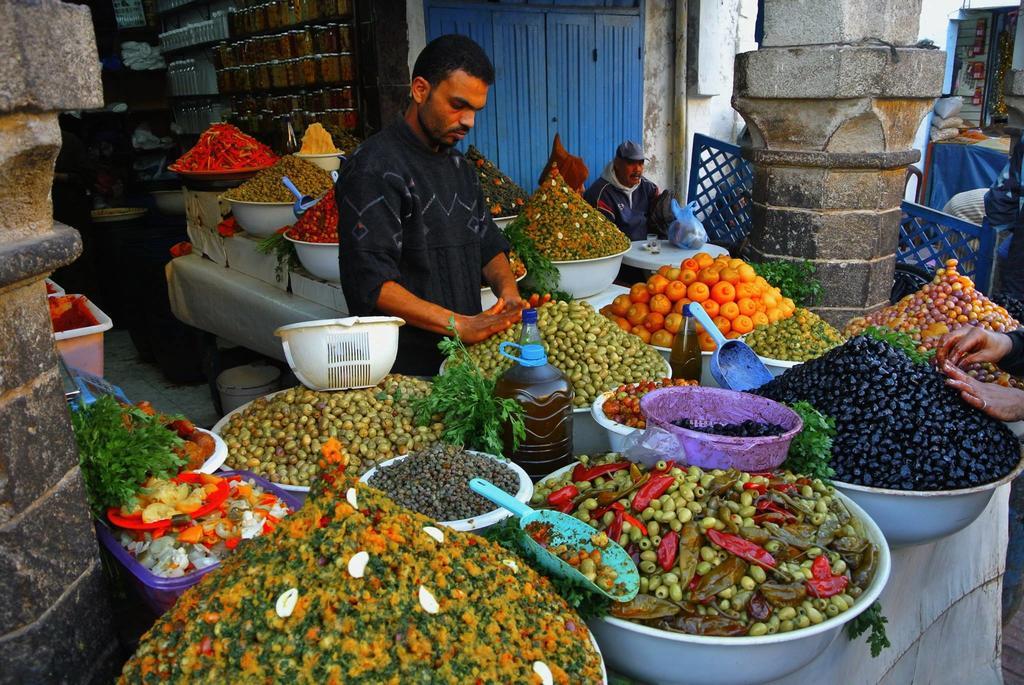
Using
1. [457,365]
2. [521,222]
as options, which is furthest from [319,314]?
[457,365]

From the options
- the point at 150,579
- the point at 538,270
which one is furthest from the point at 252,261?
the point at 150,579

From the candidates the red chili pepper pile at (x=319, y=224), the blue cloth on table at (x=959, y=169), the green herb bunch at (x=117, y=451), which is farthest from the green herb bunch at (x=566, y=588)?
the blue cloth on table at (x=959, y=169)

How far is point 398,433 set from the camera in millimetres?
2266

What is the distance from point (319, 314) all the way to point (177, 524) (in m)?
2.39

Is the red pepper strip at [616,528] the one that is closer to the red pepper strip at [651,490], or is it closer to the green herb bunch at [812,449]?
the red pepper strip at [651,490]

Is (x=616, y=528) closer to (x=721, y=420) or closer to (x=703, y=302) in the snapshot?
(x=721, y=420)

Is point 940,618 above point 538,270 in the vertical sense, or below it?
below

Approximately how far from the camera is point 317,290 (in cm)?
404

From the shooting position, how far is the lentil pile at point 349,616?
3.76ft

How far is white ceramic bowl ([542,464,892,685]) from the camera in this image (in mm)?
1533

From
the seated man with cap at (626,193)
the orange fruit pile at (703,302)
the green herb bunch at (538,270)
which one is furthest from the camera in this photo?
the seated man with cap at (626,193)

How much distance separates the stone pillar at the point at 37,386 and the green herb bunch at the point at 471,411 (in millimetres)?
1044

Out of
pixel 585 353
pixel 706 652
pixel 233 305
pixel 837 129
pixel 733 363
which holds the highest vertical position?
pixel 837 129

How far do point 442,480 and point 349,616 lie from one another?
771mm
